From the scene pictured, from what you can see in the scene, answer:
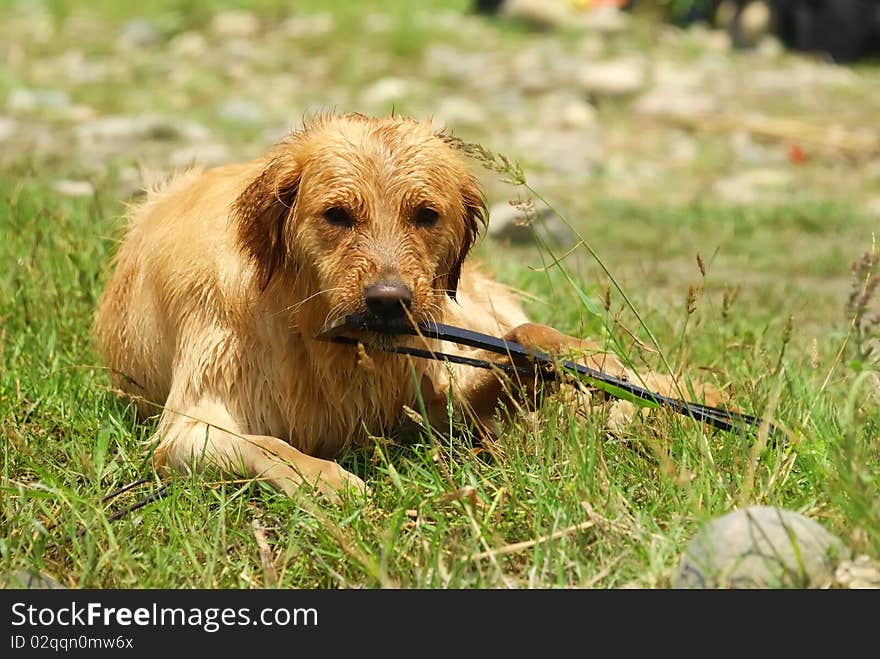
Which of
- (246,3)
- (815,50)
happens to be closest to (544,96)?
(815,50)

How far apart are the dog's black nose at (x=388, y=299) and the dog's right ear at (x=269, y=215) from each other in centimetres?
53

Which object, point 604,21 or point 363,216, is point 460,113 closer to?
point 604,21

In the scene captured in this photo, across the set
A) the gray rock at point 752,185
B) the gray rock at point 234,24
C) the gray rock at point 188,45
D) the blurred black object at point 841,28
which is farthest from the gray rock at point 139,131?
the blurred black object at point 841,28

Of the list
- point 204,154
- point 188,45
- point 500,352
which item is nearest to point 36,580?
point 500,352

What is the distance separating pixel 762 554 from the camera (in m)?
2.96

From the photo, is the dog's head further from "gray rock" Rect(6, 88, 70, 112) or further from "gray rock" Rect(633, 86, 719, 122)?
"gray rock" Rect(633, 86, 719, 122)

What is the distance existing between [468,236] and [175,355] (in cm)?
127

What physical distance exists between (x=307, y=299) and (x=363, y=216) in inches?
14.1

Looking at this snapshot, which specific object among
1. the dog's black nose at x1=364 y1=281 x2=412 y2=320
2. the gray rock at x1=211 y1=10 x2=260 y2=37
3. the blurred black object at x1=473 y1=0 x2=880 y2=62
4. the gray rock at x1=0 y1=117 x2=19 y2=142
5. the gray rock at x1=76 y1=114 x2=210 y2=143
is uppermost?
the dog's black nose at x1=364 y1=281 x2=412 y2=320

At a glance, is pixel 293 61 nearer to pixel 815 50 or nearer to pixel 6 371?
pixel 815 50

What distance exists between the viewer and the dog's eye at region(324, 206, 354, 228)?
3.91m

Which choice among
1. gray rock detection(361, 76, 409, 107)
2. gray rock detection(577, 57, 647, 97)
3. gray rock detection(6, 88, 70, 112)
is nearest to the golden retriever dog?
gray rock detection(6, 88, 70, 112)
